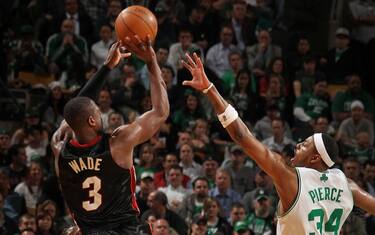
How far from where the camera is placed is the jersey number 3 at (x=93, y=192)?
620 centimetres

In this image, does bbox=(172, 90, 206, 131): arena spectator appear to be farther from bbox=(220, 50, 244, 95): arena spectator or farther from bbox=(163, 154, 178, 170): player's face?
bbox=(163, 154, 178, 170): player's face

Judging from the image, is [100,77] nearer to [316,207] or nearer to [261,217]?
[316,207]

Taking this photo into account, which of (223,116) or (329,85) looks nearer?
(223,116)

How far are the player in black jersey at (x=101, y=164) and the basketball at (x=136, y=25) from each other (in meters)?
0.42

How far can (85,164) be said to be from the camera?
618 centimetres

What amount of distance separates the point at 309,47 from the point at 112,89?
4.06 meters

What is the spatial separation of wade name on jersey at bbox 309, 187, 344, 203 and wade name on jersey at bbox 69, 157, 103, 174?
1587 mm

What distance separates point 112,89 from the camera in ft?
47.3

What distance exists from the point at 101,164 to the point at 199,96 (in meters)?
8.64

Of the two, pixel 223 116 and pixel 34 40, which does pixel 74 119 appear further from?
pixel 34 40

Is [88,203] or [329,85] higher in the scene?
[88,203]

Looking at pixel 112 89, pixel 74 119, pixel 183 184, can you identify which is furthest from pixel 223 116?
A: pixel 112 89

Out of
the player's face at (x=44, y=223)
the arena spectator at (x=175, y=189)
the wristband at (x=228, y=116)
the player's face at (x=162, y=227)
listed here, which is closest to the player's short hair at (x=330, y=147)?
the wristband at (x=228, y=116)

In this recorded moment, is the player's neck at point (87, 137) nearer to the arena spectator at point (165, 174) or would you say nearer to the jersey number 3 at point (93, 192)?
the jersey number 3 at point (93, 192)
